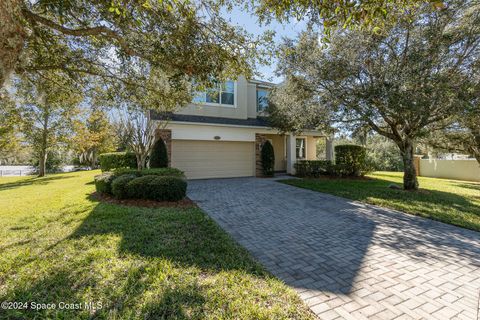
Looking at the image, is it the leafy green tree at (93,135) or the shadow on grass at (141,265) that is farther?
the leafy green tree at (93,135)

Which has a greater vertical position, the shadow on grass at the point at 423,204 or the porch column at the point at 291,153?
the porch column at the point at 291,153

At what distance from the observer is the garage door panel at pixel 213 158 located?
1352 cm

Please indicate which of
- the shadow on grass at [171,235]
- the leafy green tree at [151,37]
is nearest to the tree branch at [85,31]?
the leafy green tree at [151,37]

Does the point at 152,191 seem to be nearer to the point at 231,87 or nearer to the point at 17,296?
the point at 17,296

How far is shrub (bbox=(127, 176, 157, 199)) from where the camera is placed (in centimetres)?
763

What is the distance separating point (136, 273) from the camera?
333 cm

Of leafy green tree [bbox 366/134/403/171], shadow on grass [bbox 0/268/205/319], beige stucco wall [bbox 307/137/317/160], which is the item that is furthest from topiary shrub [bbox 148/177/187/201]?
leafy green tree [bbox 366/134/403/171]

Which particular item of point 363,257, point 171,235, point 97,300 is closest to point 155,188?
point 171,235

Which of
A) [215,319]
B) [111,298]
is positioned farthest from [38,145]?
[215,319]

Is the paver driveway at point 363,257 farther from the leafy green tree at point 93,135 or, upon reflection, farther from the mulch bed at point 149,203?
the leafy green tree at point 93,135

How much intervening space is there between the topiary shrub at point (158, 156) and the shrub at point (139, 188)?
4.62 meters

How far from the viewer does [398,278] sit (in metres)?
3.43

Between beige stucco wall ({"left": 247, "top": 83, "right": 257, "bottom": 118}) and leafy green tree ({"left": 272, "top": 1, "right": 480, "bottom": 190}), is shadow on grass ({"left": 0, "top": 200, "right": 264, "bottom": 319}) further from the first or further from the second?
beige stucco wall ({"left": 247, "top": 83, "right": 257, "bottom": 118})

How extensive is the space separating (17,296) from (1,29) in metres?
3.51
